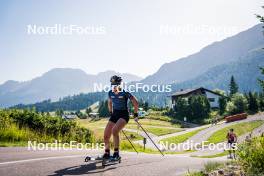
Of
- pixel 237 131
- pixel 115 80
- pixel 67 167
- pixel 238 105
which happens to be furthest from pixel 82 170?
pixel 238 105

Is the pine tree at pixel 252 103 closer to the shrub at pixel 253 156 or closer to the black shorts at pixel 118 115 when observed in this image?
the black shorts at pixel 118 115

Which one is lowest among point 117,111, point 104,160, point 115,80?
point 104,160

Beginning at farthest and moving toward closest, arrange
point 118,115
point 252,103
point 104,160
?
point 252,103 → point 118,115 → point 104,160

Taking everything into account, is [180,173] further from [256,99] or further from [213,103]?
[213,103]

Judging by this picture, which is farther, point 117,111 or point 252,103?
point 252,103

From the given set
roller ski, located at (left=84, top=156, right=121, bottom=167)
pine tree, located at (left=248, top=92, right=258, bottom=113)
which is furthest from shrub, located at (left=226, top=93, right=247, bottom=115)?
roller ski, located at (left=84, top=156, right=121, bottom=167)

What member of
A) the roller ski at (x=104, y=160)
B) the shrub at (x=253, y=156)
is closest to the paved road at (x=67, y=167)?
the roller ski at (x=104, y=160)

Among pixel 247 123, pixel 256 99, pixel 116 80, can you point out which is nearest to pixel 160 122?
pixel 256 99

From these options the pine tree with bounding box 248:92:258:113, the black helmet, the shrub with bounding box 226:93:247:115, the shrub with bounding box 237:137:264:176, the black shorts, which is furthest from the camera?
the shrub with bounding box 226:93:247:115

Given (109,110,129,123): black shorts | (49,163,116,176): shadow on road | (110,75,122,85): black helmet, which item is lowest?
(49,163,116,176): shadow on road

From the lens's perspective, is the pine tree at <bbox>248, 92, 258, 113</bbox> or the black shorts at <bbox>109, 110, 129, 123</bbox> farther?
the pine tree at <bbox>248, 92, 258, 113</bbox>

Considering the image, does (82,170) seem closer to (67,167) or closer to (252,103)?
(67,167)

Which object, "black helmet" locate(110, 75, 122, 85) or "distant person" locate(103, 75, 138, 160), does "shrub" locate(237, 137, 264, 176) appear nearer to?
"distant person" locate(103, 75, 138, 160)

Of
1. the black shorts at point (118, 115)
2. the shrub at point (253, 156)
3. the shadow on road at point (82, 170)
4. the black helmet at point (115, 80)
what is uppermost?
the black helmet at point (115, 80)
